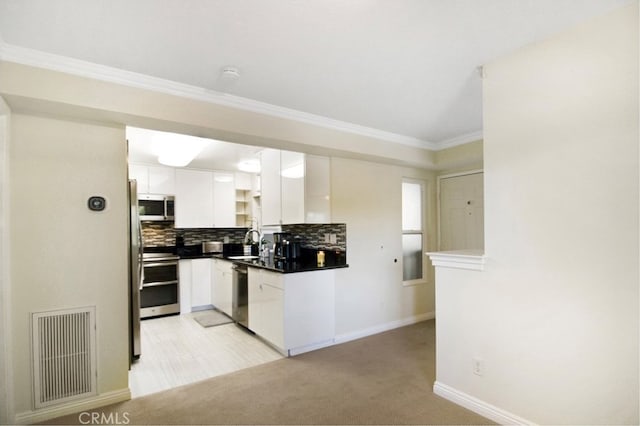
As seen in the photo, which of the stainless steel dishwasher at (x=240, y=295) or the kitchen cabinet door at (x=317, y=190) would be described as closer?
the kitchen cabinet door at (x=317, y=190)

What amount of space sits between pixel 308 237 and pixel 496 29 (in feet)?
10.7

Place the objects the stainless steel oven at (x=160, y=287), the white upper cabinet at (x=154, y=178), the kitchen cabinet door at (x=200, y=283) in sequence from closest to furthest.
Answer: the stainless steel oven at (x=160, y=287)
the white upper cabinet at (x=154, y=178)
the kitchen cabinet door at (x=200, y=283)

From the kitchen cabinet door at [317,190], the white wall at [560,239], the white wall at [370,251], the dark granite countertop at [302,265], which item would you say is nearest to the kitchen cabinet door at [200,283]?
the dark granite countertop at [302,265]

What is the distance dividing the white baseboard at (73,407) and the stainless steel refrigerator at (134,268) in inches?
33.3

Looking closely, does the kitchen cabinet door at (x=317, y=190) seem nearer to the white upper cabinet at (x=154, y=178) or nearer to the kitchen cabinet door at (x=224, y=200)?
the kitchen cabinet door at (x=224, y=200)

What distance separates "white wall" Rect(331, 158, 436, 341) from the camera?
3.88 m

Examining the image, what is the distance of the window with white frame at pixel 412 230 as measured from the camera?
4.61 m

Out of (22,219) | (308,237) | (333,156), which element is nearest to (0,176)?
(22,219)

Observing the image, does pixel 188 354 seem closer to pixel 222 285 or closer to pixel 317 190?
pixel 222 285

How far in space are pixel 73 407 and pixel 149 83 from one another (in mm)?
2433

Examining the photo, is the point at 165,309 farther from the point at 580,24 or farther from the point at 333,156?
the point at 580,24

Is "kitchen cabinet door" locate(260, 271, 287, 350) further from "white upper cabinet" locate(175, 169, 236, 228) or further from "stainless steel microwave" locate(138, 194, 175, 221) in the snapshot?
"stainless steel microwave" locate(138, 194, 175, 221)

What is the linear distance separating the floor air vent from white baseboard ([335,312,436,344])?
7.78 feet

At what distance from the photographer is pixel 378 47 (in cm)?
219
